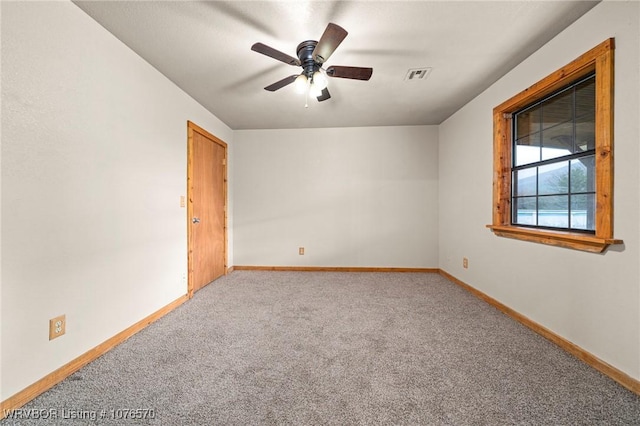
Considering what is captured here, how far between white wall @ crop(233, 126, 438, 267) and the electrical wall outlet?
2.69m

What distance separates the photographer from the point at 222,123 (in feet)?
12.5

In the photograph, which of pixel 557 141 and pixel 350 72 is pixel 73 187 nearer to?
pixel 350 72

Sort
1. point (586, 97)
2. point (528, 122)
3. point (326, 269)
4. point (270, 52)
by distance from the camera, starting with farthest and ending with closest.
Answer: point (326, 269) → point (528, 122) → point (586, 97) → point (270, 52)

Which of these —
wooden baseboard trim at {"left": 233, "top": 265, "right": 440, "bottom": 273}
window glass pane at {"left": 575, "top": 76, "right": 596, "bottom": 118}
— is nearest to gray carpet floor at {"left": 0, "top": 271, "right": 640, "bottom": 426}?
wooden baseboard trim at {"left": 233, "top": 265, "right": 440, "bottom": 273}

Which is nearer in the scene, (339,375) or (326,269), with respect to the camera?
(339,375)

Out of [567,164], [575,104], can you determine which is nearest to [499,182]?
[567,164]

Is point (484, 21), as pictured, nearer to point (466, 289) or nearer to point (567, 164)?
point (567, 164)

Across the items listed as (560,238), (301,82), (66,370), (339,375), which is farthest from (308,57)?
(66,370)

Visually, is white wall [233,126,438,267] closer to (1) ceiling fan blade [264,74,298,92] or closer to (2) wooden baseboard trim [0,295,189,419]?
(1) ceiling fan blade [264,74,298,92]

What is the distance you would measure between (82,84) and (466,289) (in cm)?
426

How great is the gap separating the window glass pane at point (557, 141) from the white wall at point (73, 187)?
3.61 meters

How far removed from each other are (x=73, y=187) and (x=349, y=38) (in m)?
2.20

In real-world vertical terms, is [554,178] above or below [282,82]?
below

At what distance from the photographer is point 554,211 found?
2109 millimetres
